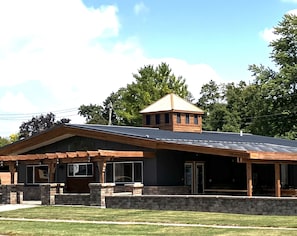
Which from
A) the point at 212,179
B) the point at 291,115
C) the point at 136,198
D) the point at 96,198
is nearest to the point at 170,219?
the point at 136,198

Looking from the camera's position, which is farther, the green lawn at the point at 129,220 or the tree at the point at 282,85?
the tree at the point at 282,85

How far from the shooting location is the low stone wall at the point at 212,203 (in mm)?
20734

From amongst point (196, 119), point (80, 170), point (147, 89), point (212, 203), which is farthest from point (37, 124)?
point (212, 203)

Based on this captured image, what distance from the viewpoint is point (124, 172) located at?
3066cm

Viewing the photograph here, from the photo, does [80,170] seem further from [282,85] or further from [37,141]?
[282,85]

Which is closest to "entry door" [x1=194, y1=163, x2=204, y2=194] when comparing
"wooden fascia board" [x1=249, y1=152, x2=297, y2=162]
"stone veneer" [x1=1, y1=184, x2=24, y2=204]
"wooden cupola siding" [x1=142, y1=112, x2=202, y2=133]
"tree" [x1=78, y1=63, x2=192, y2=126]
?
"wooden fascia board" [x1=249, y1=152, x2=297, y2=162]

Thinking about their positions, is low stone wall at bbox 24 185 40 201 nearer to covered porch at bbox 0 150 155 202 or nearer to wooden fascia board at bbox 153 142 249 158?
covered porch at bbox 0 150 155 202

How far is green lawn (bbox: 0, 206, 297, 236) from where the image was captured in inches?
627

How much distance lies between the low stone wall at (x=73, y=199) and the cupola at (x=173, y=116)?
13.3 m

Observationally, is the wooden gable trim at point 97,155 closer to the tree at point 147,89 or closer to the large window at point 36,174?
the large window at point 36,174

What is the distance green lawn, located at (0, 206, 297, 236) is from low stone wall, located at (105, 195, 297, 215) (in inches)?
32.2

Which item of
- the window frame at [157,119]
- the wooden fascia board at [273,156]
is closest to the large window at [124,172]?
the wooden fascia board at [273,156]

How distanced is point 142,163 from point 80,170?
430 centimetres

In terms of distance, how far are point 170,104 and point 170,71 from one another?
114ft
